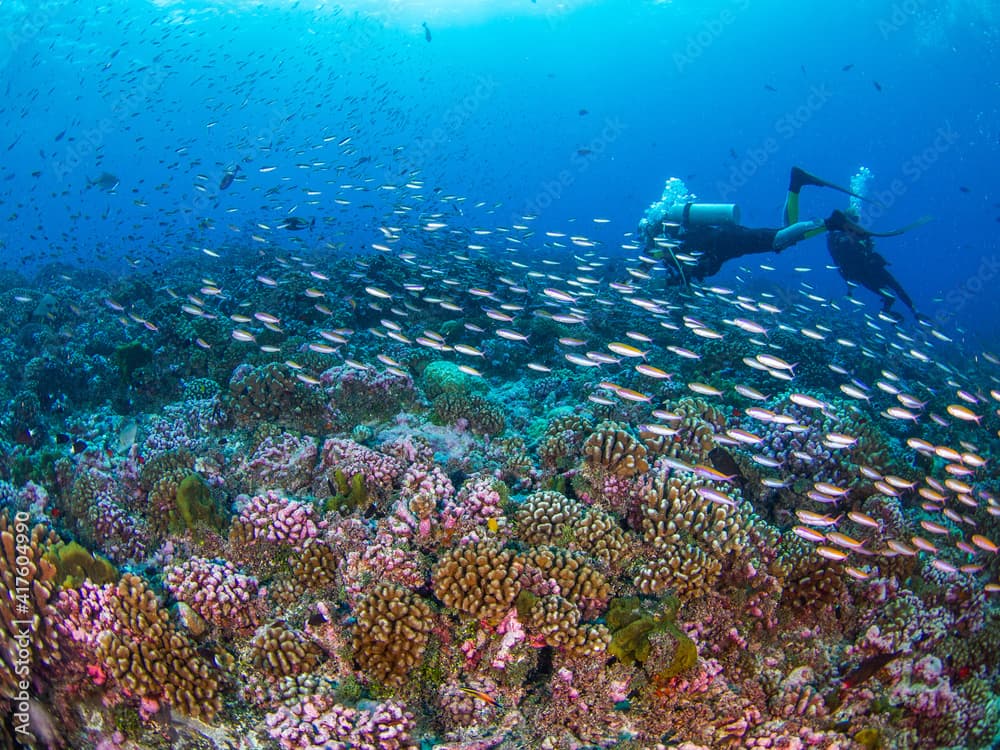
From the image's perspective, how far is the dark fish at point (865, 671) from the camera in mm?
4863

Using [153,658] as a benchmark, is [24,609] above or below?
below

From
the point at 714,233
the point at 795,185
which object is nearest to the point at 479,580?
the point at 714,233

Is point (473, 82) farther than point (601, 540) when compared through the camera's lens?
Yes

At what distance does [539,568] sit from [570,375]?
720cm

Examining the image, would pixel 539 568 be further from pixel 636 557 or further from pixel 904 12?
pixel 904 12

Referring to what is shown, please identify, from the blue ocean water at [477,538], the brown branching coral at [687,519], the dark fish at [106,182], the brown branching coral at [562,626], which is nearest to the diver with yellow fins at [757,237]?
the blue ocean water at [477,538]

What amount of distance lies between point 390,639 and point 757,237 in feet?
45.9

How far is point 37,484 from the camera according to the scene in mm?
7051

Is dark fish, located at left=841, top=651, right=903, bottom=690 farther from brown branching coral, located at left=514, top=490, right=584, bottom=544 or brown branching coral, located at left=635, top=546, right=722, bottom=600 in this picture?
brown branching coral, located at left=514, top=490, right=584, bottom=544

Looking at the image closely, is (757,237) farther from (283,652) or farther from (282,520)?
(283,652)

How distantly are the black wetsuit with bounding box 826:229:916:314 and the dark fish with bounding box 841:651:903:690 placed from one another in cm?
1208

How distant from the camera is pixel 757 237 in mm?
13812

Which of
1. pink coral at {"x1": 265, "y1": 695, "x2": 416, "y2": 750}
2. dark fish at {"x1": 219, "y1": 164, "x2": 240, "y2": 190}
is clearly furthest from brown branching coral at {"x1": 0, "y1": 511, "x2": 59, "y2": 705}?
dark fish at {"x1": 219, "y1": 164, "x2": 240, "y2": 190}

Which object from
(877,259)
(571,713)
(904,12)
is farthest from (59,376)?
(904,12)
